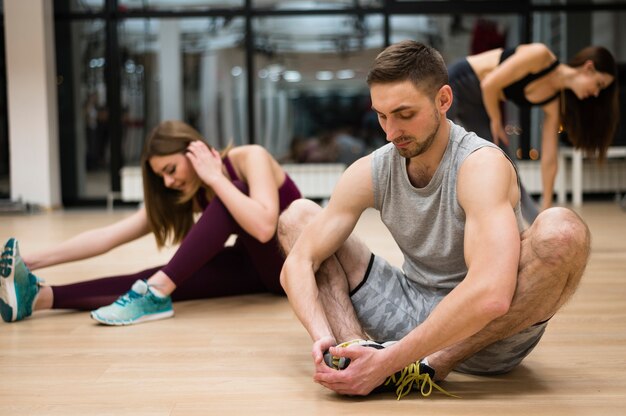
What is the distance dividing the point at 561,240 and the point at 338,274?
1.69 ft

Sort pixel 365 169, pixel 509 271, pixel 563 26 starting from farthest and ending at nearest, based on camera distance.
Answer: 1. pixel 563 26
2. pixel 365 169
3. pixel 509 271

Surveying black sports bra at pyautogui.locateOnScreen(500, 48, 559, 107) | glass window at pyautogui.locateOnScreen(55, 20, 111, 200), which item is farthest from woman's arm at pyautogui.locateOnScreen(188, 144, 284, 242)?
glass window at pyautogui.locateOnScreen(55, 20, 111, 200)

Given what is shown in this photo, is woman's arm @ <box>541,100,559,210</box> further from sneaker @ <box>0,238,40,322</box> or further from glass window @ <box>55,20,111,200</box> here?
glass window @ <box>55,20,111,200</box>

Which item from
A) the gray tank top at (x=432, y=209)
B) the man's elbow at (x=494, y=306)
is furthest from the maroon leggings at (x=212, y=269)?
the man's elbow at (x=494, y=306)

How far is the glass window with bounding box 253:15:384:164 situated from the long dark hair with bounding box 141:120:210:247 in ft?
15.9

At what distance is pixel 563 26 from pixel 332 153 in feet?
7.88

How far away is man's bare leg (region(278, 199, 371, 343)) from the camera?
167cm

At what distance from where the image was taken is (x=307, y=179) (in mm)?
7156

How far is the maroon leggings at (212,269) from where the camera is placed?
7.57 ft

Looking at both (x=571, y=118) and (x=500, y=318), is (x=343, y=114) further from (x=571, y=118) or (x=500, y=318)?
(x=500, y=318)

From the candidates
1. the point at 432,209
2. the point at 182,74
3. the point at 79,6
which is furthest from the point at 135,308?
the point at 79,6

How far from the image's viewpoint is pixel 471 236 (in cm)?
141

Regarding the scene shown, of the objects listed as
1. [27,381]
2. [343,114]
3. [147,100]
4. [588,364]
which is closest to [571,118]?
[588,364]

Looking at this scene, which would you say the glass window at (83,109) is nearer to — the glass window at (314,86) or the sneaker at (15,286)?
the glass window at (314,86)
